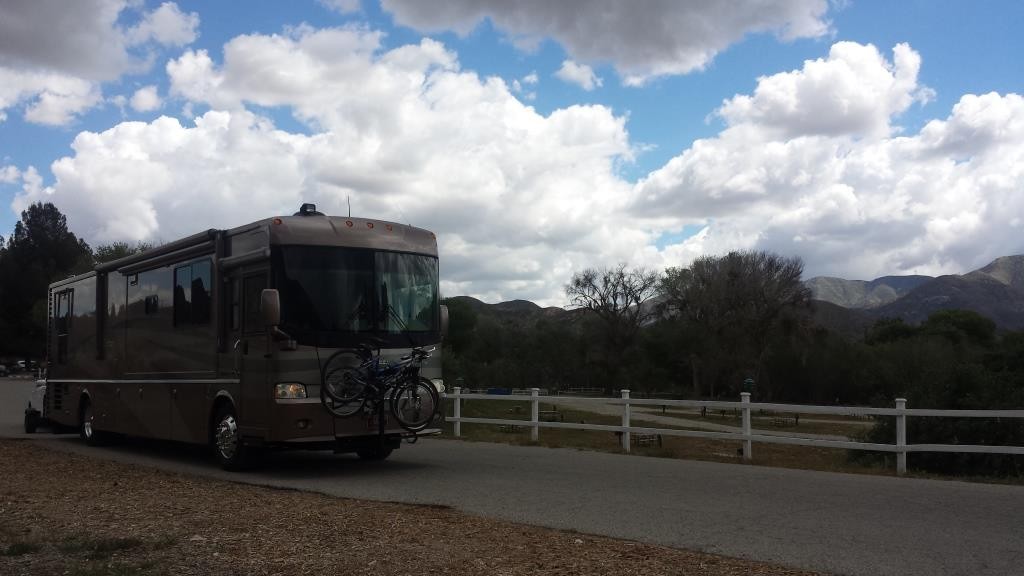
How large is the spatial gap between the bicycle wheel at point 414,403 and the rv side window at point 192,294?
3171mm

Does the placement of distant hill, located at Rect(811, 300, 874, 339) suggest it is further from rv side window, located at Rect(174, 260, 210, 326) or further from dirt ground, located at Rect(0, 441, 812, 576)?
dirt ground, located at Rect(0, 441, 812, 576)

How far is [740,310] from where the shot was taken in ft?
216

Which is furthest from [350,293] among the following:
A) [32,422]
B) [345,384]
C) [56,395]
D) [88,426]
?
[32,422]

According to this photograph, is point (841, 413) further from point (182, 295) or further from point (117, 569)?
point (117, 569)

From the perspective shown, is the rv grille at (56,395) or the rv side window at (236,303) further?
the rv grille at (56,395)

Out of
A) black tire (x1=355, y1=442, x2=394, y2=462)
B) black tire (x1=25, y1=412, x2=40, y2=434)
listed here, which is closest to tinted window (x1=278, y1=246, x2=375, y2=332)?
black tire (x1=355, y1=442, x2=394, y2=462)

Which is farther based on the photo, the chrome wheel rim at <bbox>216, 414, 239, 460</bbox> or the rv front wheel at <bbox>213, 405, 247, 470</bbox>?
the chrome wheel rim at <bbox>216, 414, 239, 460</bbox>

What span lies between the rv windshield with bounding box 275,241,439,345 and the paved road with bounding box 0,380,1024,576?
2.02 meters

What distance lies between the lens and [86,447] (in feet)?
55.3

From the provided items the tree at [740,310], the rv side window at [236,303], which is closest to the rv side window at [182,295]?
the rv side window at [236,303]

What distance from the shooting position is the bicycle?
448 inches

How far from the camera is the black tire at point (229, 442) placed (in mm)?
11914

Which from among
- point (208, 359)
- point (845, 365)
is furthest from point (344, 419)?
point (845, 365)

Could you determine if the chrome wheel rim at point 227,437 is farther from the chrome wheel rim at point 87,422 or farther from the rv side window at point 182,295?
the chrome wheel rim at point 87,422
